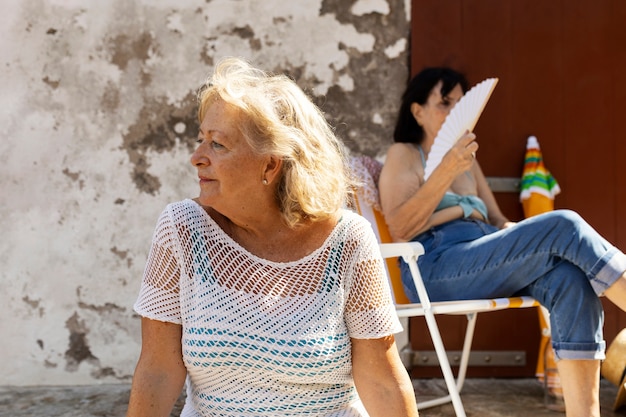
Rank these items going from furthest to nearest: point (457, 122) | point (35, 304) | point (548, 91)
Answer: point (548, 91), point (35, 304), point (457, 122)

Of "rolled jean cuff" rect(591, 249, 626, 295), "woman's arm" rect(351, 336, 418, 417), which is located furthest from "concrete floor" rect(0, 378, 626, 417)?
"woman's arm" rect(351, 336, 418, 417)

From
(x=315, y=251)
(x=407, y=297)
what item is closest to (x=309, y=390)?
(x=315, y=251)

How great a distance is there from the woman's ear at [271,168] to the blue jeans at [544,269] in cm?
124

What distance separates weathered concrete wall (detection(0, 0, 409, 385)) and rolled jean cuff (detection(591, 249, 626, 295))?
1.61 meters

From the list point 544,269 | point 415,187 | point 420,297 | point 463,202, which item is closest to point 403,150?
point 415,187

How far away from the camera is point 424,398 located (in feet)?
11.6

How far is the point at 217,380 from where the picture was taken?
1.72 meters

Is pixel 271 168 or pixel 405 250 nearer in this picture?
pixel 271 168

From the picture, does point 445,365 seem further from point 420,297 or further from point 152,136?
point 152,136

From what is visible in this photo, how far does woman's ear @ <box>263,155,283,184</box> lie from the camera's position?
1.84m

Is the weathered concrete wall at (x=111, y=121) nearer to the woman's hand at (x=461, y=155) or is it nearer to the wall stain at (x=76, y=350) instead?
the wall stain at (x=76, y=350)

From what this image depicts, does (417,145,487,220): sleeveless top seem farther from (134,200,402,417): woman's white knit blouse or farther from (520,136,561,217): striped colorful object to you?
(134,200,402,417): woman's white knit blouse

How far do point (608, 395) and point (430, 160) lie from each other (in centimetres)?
146

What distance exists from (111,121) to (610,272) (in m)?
2.50
